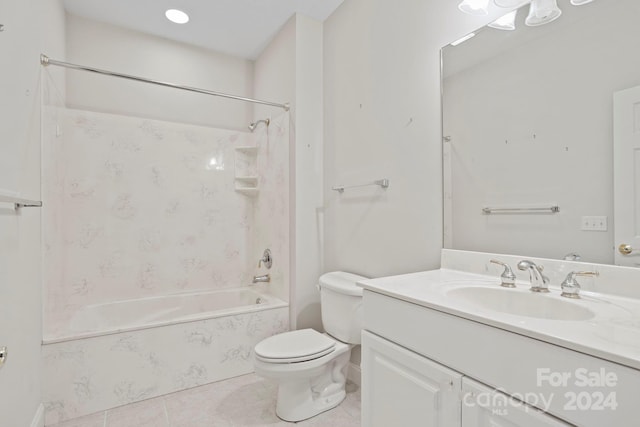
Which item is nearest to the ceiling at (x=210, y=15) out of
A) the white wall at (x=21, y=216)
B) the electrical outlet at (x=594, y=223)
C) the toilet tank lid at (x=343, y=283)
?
the white wall at (x=21, y=216)

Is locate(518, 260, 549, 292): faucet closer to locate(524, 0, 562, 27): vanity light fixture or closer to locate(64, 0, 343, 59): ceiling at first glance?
locate(524, 0, 562, 27): vanity light fixture

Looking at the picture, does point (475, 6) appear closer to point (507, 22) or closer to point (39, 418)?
point (507, 22)

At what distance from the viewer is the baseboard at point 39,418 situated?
148 centimetres

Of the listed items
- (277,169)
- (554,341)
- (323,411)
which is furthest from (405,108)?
(323,411)

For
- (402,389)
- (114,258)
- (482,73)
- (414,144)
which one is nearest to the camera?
(402,389)

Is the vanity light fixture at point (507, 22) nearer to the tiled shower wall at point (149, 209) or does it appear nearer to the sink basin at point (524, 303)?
the sink basin at point (524, 303)

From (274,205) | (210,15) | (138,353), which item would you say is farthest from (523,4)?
(138,353)

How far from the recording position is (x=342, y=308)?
1.79m

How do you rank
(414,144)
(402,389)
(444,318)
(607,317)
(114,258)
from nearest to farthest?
(607,317)
(444,318)
(402,389)
(414,144)
(114,258)

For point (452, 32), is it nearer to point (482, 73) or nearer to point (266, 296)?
point (482, 73)

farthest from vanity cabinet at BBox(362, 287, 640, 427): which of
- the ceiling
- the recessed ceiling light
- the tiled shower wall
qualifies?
the recessed ceiling light

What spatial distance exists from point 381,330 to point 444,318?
300 mm

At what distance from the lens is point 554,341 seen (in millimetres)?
673

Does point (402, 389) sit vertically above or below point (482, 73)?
below
